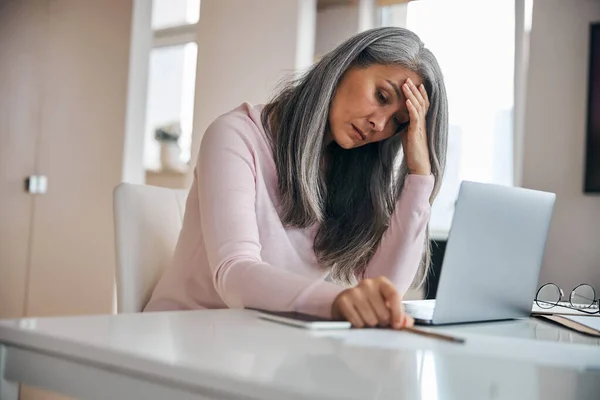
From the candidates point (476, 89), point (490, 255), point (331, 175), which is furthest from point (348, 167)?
point (476, 89)

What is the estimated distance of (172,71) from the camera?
197 inches

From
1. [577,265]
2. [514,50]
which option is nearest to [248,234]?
[577,265]

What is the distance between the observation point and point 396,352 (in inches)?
25.2

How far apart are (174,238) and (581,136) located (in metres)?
2.45

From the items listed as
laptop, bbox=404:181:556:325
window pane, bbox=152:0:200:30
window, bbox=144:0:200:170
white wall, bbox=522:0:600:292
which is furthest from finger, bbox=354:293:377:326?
window pane, bbox=152:0:200:30

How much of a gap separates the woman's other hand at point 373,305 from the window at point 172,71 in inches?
163

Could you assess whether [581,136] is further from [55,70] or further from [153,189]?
[55,70]

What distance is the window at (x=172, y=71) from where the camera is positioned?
490cm

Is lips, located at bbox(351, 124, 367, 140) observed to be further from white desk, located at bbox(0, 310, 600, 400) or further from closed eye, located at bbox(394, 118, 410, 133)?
white desk, located at bbox(0, 310, 600, 400)

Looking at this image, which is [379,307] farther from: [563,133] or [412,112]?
[563,133]

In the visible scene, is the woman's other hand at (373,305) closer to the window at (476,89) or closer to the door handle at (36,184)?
the window at (476,89)

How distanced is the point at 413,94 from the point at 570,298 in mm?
580

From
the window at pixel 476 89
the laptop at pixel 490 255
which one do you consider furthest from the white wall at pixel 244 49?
the laptop at pixel 490 255

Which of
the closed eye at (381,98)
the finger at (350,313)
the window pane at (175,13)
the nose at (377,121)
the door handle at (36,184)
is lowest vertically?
the finger at (350,313)
